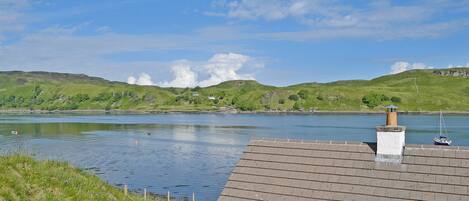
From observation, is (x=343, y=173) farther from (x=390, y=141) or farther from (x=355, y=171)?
(x=390, y=141)

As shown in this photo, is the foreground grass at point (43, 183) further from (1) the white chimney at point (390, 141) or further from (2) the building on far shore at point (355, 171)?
(1) the white chimney at point (390, 141)

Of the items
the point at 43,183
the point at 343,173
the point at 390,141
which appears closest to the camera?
the point at 43,183

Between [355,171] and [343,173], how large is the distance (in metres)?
0.48

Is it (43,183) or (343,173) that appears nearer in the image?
(43,183)

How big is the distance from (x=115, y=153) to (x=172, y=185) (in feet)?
102

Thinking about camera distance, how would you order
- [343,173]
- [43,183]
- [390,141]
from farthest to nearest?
[343,173] → [390,141] → [43,183]

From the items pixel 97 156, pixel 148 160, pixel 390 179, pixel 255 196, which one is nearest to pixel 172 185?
pixel 148 160

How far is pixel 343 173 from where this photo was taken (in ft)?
61.7

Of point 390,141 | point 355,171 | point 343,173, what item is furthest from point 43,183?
point 390,141

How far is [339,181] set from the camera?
18.5 meters

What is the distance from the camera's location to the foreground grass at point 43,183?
11.7 metres

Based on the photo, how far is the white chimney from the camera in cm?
1836

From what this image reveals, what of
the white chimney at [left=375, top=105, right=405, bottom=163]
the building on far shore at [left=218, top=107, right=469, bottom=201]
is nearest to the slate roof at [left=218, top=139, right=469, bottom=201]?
the building on far shore at [left=218, top=107, right=469, bottom=201]

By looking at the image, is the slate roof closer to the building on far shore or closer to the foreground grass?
the building on far shore
